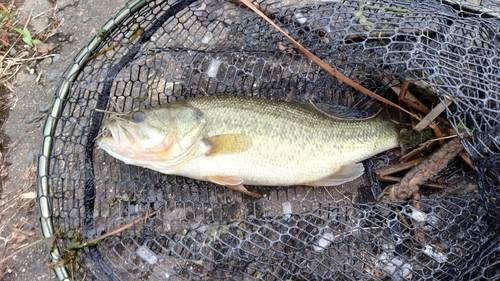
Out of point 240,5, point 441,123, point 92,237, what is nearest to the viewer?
point 92,237

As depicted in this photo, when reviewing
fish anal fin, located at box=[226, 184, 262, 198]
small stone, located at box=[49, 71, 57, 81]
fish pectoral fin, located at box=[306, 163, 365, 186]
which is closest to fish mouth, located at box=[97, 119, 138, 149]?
fish anal fin, located at box=[226, 184, 262, 198]

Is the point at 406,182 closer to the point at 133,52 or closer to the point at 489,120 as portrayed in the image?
the point at 489,120

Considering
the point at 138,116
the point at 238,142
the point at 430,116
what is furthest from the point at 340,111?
the point at 138,116

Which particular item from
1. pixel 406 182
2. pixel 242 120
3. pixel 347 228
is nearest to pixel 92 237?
pixel 242 120

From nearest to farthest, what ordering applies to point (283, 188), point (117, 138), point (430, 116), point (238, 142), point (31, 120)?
point (117, 138) < point (238, 142) < point (430, 116) < point (283, 188) < point (31, 120)

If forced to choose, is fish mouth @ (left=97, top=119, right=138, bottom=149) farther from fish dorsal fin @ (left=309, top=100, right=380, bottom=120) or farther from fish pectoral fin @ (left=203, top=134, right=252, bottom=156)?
fish dorsal fin @ (left=309, top=100, right=380, bottom=120)

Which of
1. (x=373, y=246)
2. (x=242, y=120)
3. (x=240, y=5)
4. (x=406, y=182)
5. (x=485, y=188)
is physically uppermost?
(x=240, y=5)

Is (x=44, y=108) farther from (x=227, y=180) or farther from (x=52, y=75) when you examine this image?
(x=227, y=180)
